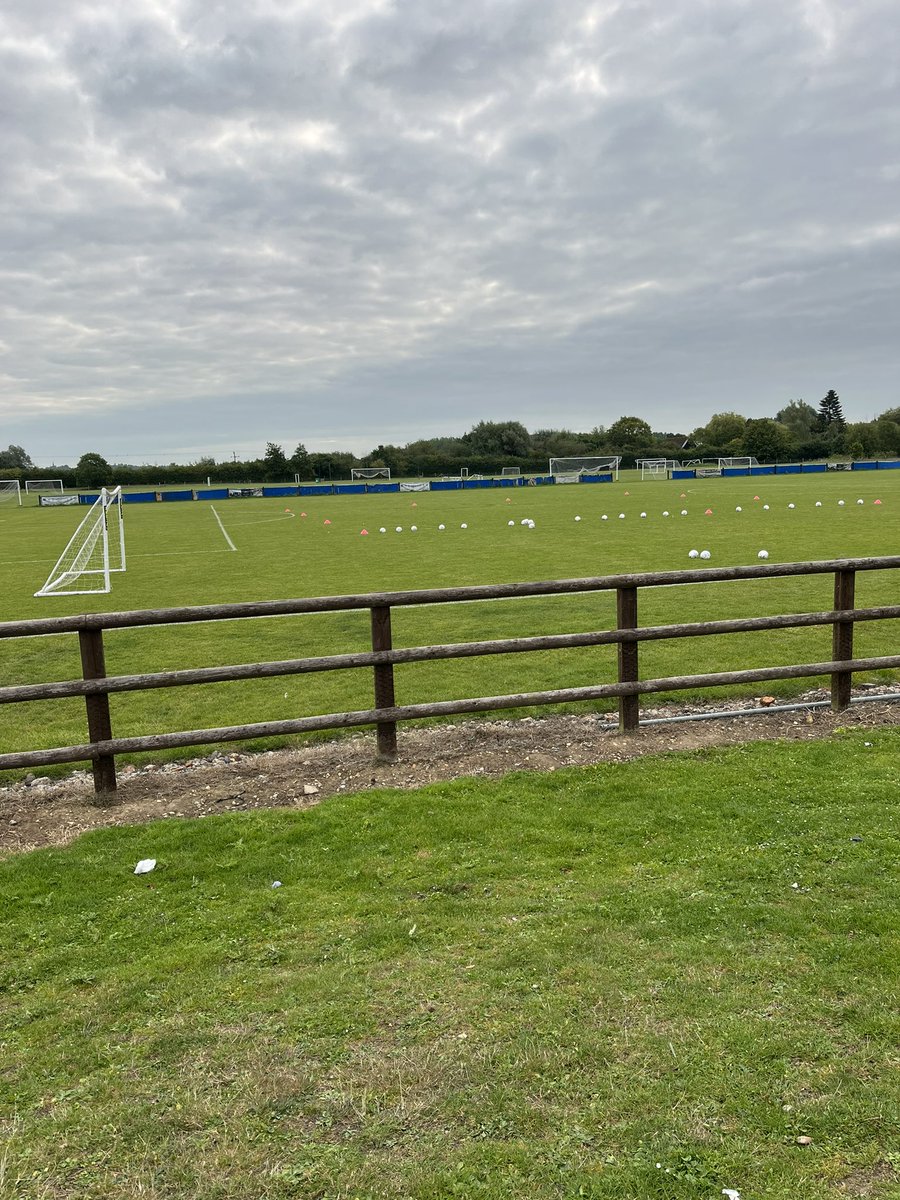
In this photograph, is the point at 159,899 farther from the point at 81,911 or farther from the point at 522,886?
the point at 522,886

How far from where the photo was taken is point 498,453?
10669cm

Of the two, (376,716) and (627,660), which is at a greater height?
(627,660)

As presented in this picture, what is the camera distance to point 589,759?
20.3ft

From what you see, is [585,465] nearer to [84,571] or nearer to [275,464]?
[275,464]

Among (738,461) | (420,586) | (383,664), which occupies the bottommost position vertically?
(420,586)

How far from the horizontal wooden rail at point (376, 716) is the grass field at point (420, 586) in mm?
1459

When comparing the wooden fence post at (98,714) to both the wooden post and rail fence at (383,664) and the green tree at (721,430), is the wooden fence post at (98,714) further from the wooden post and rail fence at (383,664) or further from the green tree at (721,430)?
the green tree at (721,430)

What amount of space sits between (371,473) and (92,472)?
2904 centimetres

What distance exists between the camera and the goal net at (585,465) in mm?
86894

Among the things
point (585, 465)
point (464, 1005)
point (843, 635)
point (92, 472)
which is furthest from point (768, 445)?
point (464, 1005)

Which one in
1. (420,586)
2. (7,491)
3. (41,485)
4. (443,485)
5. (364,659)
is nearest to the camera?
(364,659)

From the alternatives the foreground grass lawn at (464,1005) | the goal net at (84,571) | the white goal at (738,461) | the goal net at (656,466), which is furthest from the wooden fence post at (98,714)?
the white goal at (738,461)

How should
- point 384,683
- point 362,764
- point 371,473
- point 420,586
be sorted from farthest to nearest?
point 371,473
point 420,586
point 362,764
point 384,683

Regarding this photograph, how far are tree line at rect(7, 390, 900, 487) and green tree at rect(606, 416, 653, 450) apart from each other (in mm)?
154
